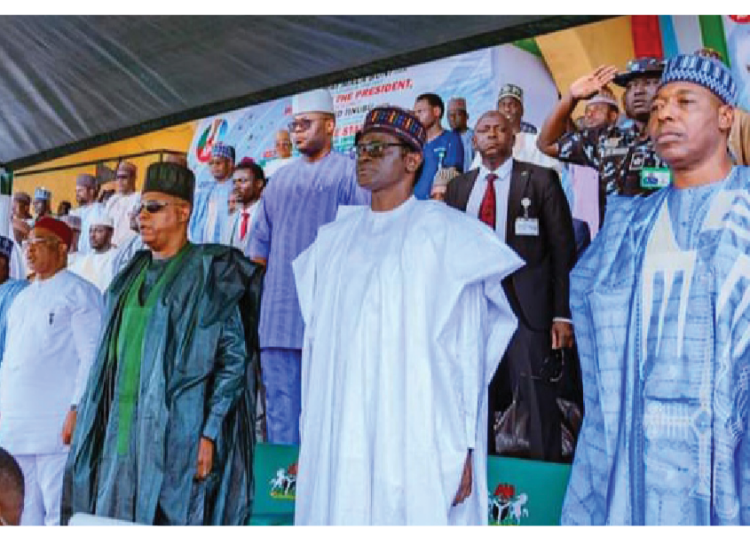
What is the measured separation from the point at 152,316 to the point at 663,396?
81.8 inches

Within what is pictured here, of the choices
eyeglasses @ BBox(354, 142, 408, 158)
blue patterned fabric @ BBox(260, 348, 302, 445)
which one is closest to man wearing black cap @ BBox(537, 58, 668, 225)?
eyeglasses @ BBox(354, 142, 408, 158)

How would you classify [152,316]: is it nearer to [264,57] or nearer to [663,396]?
[264,57]

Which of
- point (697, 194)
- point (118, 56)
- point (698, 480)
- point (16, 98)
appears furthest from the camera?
point (16, 98)

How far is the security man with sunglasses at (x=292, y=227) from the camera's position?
4434 mm

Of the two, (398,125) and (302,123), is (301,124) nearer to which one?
(302,123)

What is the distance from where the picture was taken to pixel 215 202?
5.05 m

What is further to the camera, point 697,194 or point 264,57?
point 264,57

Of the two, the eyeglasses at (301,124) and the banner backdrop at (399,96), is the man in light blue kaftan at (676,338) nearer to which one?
the banner backdrop at (399,96)

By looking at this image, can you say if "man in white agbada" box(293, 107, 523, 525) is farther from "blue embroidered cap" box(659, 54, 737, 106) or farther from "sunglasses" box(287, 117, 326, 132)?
"sunglasses" box(287, 117, 326, 132)

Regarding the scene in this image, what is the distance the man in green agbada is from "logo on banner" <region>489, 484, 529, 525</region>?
985 mm

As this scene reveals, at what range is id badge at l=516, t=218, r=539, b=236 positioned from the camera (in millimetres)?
3832

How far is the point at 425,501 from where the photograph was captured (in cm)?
328

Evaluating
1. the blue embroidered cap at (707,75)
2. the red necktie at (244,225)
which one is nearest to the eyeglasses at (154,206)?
the red necktie at (244,225)
